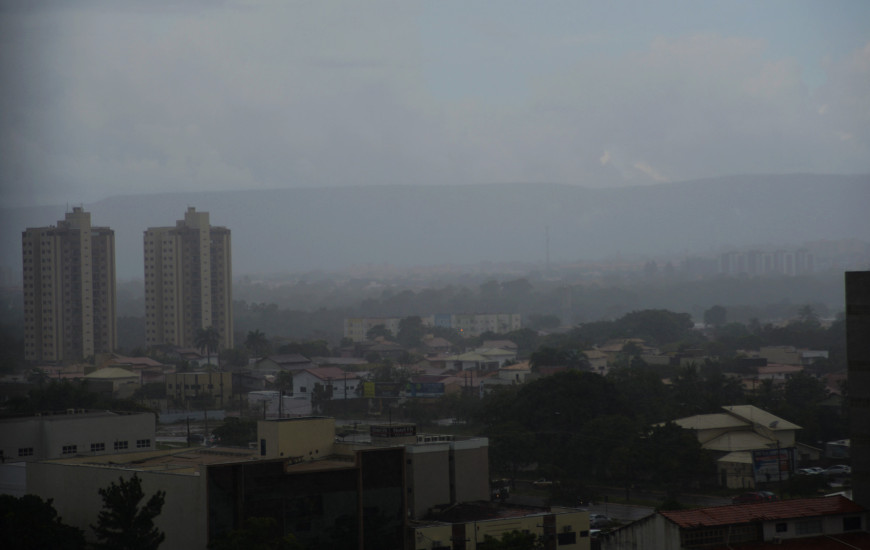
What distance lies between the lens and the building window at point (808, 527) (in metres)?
10.0

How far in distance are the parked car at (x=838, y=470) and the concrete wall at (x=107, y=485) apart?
12.3 metres

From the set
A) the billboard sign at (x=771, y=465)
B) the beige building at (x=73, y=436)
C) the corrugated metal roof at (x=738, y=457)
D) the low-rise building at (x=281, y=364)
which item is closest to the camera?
the beige building at (x=73, y=436)

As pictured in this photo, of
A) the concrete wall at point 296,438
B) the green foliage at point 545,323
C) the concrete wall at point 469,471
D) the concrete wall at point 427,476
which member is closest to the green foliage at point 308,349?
the green foliage at point 545,323

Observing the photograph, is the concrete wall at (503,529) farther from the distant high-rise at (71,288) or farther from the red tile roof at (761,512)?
the distant high-rise at (71,288)

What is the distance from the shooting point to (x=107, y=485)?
40.1 feet

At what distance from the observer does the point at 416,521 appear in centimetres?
1371

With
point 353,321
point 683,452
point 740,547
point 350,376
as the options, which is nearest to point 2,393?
point 683,452

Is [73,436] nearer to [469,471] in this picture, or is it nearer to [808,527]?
[469,471]

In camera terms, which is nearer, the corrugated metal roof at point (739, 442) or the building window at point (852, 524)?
the building window at point (852, 524)

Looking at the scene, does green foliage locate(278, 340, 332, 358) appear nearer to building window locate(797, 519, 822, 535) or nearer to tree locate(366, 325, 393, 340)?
tree locate(366, 325, 393, 340)

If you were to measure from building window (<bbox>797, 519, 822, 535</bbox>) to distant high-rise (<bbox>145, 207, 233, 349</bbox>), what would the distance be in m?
47.0

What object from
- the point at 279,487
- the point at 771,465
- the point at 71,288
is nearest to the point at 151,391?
the point at 71,288

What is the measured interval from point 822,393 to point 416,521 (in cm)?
1571

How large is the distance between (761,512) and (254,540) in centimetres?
470
